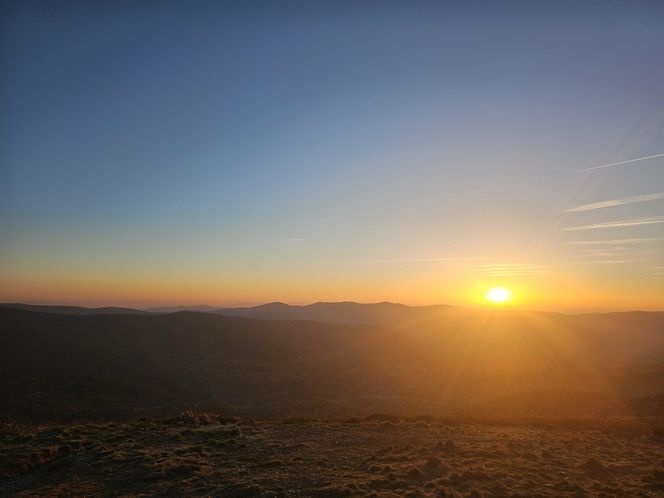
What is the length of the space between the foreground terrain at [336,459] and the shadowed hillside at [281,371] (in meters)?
12.0

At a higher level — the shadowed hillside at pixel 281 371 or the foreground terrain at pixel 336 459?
the foreground terrain at pixel 336 459

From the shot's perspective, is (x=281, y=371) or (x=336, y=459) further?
(x=281, y=371)

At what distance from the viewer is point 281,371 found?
4694 centimetres

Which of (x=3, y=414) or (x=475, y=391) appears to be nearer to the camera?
(x=3, y=414)

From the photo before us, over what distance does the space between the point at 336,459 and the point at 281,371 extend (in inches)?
1387

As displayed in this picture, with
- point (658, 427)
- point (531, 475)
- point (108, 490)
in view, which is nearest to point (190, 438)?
point (108, 490)

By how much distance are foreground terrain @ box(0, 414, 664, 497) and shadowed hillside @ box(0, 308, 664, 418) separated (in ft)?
39.4

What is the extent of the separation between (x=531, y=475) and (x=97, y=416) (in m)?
24.3

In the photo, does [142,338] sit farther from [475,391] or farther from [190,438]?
[190,438]

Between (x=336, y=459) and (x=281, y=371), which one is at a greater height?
(x=336, y=459)

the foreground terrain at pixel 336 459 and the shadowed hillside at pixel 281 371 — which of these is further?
the shadowed hillside at pixel 281 371

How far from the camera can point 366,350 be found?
2581 inches

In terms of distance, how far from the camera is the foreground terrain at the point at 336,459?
34.6ft

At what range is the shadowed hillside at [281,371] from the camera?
31.1 m
